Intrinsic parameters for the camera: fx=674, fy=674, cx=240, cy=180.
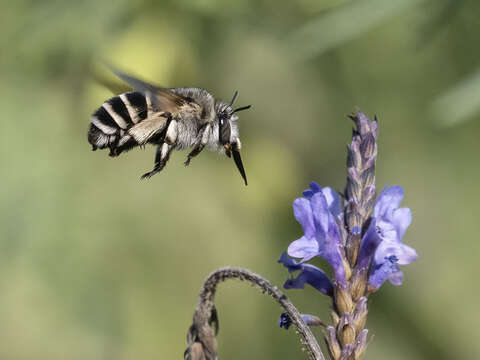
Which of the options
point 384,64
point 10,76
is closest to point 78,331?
point 10,76

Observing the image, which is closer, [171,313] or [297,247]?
[297,247]

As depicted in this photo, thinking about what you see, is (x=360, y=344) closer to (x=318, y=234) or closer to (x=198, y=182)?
(x=318, y=234)

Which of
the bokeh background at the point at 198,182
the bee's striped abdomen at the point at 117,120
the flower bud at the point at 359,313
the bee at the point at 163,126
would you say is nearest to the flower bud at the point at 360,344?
the flower bud at the point at 359,313

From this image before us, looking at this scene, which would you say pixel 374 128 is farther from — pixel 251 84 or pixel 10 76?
pixel 10 76

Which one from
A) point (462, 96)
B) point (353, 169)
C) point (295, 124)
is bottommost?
point (353, 169)

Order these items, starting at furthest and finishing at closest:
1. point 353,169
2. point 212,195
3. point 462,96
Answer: point 212,195, point 462,96, point 353,169

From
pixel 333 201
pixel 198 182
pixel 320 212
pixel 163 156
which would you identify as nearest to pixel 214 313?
pixel 320 212

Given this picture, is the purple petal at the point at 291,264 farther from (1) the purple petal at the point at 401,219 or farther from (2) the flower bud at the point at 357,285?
(1) the purple petal at the point at 401,219
